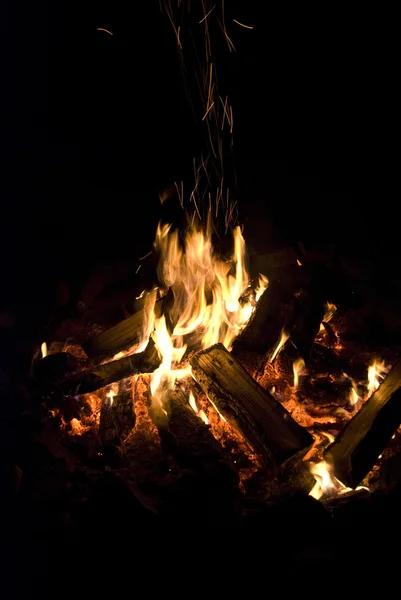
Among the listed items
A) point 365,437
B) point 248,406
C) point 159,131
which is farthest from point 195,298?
point 159,131

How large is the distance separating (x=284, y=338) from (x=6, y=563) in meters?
2.03

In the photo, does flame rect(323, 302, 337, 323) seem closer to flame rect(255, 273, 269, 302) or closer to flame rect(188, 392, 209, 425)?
flame rect(255, 273, 269, 302)

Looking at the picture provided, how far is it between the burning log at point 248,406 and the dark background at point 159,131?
1.49 meters

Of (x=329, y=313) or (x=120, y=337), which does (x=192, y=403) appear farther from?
(x=329, y=313)

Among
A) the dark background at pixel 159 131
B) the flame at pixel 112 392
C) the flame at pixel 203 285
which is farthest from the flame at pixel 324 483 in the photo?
the dark background at pixel 159 131

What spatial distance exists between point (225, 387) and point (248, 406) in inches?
7.3

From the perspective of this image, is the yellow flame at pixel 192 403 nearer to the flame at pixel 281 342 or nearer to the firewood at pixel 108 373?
the firewood at pixel 108 373

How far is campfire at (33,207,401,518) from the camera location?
6.73ft

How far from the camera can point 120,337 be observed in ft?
9.34

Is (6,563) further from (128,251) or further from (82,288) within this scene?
(128,251)

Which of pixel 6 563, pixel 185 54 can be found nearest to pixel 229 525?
pixel 6 563

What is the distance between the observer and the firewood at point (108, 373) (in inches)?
96.7

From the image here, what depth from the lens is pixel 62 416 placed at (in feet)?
8.06

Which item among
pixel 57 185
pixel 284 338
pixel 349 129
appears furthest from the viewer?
pixel 349 129
